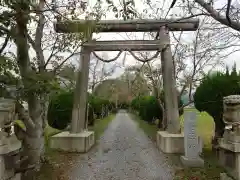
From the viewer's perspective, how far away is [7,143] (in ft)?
15.1

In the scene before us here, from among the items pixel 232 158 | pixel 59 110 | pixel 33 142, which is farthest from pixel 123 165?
pixel 59 110

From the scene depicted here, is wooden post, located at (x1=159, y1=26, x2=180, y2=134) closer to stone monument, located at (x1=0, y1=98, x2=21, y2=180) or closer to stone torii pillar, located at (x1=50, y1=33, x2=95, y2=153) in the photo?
stone torii pillar, located at (x1=50, y1=33, x2=95, y2=153)

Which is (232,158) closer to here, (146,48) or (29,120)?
(29,120)

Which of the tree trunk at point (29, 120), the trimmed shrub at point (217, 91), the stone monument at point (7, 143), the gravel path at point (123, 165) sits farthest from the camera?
the trimmed shrub at point (217, 91)

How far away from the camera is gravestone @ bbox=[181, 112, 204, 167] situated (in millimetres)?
7052

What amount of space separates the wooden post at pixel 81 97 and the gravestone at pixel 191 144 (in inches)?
165

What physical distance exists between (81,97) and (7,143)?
5243mm

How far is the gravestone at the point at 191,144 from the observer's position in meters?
7.05

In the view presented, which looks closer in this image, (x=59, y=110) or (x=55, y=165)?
(x=55, y=165)

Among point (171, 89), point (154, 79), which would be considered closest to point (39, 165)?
point (171, 89)

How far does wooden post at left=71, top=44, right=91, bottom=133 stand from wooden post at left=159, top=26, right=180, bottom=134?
10.0ft

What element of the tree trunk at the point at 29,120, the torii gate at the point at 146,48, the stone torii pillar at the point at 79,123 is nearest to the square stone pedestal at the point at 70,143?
the stone torii pillar at the point at 79,123

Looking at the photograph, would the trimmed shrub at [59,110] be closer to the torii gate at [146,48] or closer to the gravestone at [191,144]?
the torii gate at [146,48]

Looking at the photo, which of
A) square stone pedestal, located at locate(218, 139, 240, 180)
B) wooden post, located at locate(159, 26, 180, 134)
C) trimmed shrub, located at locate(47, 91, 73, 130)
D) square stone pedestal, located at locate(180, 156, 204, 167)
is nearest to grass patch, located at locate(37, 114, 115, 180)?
trimmed shrub, located at locate(47, 91, 73, 130)
